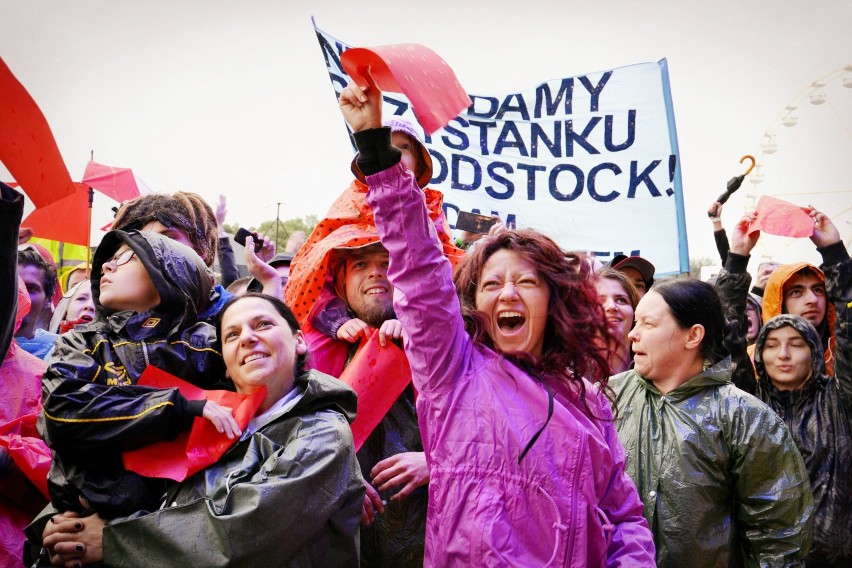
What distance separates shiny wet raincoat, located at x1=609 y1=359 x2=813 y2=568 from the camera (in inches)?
121

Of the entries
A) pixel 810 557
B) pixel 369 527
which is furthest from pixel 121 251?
pixel 810 557

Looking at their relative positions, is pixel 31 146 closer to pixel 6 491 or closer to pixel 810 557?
pixel 6 491

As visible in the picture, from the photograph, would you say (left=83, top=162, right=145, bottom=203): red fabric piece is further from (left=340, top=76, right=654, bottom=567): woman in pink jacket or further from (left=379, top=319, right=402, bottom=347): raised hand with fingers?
(left=340, top=76, right=654, bottom=567): woman in pink jacket

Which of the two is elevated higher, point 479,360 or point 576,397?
point 479,360

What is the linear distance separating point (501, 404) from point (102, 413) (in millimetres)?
1205

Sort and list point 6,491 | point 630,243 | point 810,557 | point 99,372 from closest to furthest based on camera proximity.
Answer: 1. point 99,372
2. point 6,491
3. point 810,557
4. point 630,243

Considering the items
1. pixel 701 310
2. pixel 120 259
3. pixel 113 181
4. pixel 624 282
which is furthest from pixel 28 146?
pixel 113 181

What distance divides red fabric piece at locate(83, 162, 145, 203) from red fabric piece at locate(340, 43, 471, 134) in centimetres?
478

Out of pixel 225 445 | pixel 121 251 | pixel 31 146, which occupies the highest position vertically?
pixel 31 146

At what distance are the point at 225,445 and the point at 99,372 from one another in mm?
487

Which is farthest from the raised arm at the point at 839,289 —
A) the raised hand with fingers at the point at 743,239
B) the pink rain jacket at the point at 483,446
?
the pink rain jacket at the point at 483,446

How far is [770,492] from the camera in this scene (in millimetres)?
3092

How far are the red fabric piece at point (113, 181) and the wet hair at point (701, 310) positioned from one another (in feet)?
15.0

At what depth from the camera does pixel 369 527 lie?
299 centimetres
